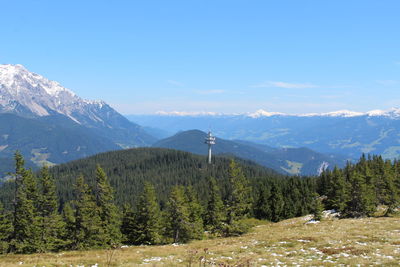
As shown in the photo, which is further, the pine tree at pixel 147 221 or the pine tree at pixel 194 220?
the pine tree at pixel 147 221

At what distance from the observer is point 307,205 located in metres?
99.1

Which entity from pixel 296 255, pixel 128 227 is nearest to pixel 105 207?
pixel 128 227

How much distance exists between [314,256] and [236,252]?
23.1 feet

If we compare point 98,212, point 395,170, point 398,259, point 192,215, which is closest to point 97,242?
point 98,212

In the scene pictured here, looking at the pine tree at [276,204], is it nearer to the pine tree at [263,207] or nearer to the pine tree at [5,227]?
the pine tree at [263,207]

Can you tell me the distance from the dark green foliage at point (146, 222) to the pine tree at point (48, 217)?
44.0 ft

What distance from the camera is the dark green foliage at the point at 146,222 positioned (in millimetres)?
54406

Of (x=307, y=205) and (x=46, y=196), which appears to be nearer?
(x=46, y=196)

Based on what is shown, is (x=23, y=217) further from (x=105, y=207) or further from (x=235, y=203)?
(x=235, y=203)

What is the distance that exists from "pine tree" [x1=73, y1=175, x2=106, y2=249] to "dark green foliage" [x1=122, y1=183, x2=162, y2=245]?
9189mm

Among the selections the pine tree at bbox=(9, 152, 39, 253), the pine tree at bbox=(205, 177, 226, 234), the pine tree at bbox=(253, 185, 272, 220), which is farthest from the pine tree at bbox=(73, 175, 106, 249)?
the pine tree at bbox=(253, 185, 272, 220)

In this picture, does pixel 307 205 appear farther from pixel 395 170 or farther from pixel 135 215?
pixel 135 215

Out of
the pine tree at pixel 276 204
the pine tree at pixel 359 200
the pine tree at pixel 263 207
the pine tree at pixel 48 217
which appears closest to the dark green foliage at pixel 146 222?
the pine tree at pixel 48 217

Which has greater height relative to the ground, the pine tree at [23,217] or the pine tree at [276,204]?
the pine tree at [23,217]
